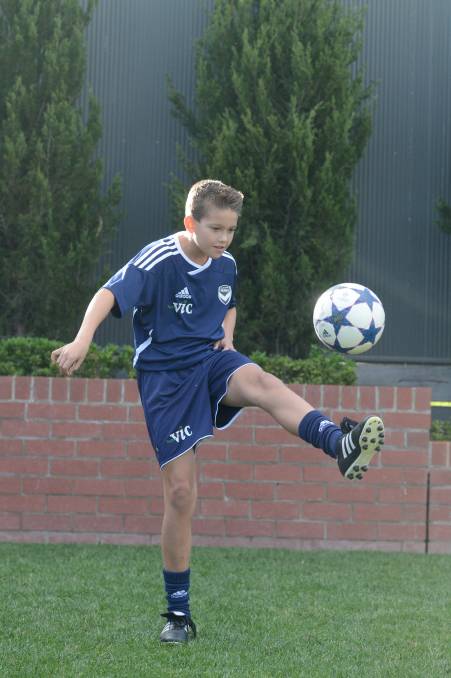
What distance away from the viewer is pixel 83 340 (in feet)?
13.3

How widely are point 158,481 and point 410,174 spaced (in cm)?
642

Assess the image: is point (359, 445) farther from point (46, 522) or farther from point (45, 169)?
point (45, 169)

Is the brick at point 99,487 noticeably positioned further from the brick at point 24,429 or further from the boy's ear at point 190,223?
the boy's ear at point 190,223

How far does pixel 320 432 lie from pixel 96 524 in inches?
144

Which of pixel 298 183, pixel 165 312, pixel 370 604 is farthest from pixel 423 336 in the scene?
pixel 165 312

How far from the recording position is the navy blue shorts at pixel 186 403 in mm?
4520

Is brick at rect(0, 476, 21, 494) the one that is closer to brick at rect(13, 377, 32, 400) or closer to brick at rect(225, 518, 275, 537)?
brick at rect(13, 377, 32, 400)

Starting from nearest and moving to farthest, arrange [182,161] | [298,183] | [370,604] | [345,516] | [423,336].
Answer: [370,604] < [345,516] < [298,183] < [182,161] < [423,336]

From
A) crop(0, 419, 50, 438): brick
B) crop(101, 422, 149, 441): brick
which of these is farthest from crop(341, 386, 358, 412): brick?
crop(0, 419, 50, 438): brick

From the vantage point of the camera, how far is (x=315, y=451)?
7.43 metres

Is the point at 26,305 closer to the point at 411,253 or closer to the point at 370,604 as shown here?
the point at 411,253

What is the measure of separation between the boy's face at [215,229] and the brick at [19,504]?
3540mm

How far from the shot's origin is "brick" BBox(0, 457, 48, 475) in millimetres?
7480

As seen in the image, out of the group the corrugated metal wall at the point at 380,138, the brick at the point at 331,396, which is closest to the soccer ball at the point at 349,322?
the brick at the point at 331,396
